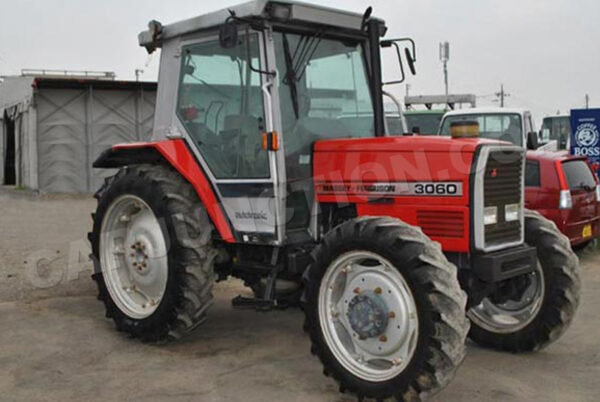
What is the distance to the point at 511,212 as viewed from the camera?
477 cm

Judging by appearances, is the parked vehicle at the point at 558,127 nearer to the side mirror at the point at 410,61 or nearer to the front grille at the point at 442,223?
the side mirror at the point at 410,61

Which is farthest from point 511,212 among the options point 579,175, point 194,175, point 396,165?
point 579,175

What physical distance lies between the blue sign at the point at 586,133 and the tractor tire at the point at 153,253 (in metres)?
9.35

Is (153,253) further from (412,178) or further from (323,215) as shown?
(412,178)

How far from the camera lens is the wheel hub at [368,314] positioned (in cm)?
423

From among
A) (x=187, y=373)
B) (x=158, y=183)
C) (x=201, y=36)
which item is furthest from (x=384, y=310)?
(x=201, y=36)

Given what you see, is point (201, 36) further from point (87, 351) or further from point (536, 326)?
point (536, 326)

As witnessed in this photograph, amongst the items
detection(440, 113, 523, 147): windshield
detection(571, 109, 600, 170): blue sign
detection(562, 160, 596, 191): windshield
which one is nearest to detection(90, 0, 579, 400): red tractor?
detection(562, 160, 596, 191): windshield

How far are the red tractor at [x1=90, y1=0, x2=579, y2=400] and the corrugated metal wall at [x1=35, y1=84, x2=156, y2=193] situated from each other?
14.8m

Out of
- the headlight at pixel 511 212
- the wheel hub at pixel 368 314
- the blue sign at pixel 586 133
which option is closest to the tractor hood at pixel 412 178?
the headlight at pixel 511 212

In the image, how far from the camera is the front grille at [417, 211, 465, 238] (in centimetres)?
441

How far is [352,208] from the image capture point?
495 cm

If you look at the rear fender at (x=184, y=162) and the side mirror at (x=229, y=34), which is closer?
the side mirror at (x=229, y=34)

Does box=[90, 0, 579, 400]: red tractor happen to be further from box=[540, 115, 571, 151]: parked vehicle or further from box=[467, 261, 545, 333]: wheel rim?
box=[540, 115, 571, 151]: parked vehicle
